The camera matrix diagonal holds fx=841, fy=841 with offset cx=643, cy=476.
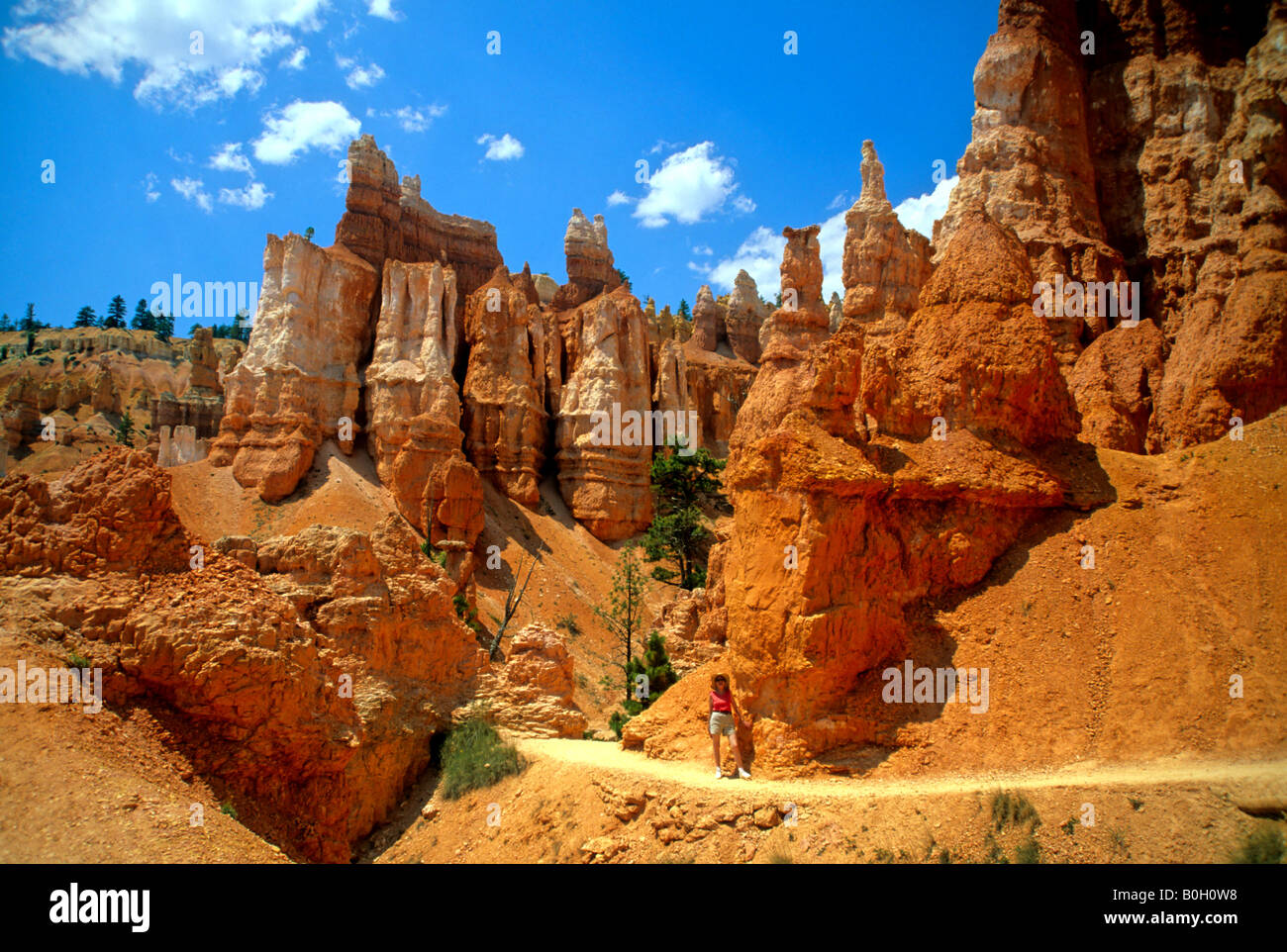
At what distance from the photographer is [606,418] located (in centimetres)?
→ 4394

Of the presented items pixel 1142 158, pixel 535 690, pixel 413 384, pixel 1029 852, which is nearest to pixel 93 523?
pixel 535 690

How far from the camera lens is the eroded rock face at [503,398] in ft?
135

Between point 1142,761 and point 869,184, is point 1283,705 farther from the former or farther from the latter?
point 869,184

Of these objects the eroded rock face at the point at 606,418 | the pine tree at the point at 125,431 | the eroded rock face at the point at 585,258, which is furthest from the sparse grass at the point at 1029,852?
the pine tree at the point at 125,431

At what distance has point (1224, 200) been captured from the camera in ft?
72.2

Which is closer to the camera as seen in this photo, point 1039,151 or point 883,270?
point 1039,151

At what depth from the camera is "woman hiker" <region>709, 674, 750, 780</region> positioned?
428 inches

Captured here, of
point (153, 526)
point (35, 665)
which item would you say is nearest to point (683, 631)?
point (153, 526)

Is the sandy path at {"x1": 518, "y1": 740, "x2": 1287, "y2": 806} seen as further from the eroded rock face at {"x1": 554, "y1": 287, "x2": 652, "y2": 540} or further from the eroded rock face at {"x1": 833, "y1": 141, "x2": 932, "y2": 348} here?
the eroded rock face at {"x1": 554, "y1": 287, "x2": 652, "y2": 540}

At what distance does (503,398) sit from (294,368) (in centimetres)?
964

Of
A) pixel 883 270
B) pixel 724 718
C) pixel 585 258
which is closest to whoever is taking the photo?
pixel 724 718

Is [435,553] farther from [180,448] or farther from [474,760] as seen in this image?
[180,448]

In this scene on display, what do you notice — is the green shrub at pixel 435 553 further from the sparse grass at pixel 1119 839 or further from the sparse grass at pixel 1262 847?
the sparse grass at pixel 1262 847
